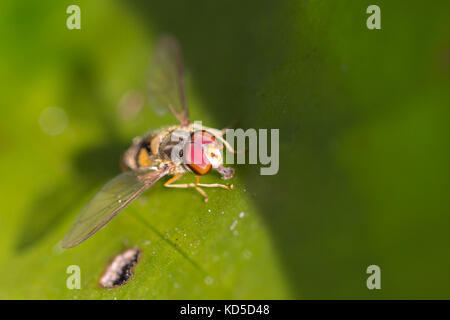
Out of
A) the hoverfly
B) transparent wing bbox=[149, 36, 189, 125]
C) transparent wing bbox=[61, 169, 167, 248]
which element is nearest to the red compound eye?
the hoverfly

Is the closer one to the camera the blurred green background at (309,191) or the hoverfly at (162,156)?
the blurred green background at (309,191)

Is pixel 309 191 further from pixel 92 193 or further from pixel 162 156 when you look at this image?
pixel 92 193

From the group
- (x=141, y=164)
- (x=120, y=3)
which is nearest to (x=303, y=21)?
(x=141, y=164)

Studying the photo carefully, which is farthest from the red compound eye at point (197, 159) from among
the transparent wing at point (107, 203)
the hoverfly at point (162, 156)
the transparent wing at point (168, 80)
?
the transparent wing at point (168, 80)

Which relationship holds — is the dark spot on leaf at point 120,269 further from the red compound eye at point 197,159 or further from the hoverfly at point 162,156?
the red compound eye at point 197,159

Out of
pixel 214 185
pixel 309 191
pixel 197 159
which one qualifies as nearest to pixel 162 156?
pixel 197 159

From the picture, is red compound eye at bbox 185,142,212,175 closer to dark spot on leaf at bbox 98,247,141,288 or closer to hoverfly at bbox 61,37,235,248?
hoverfly at bbox 61,37,235,248
